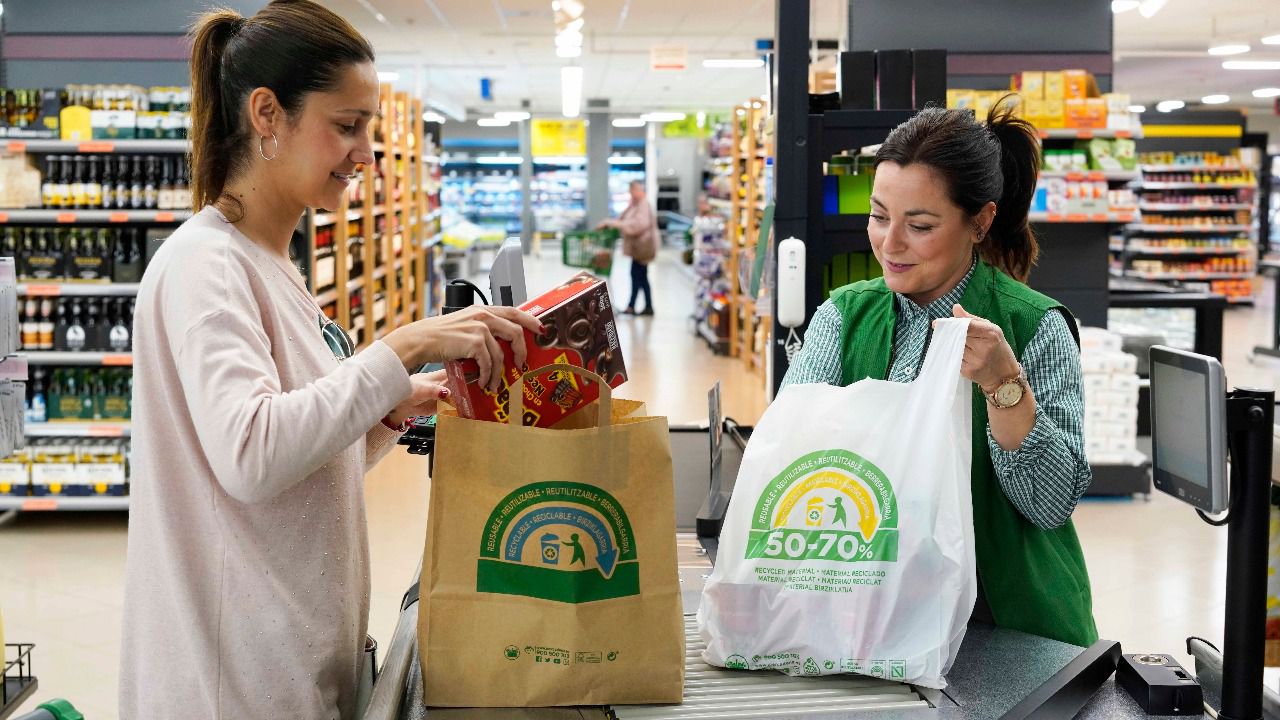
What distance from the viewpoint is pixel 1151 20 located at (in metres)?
12.0

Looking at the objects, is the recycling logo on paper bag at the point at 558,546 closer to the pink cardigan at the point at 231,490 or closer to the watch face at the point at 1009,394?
the pink cardigan at the point at 231,490

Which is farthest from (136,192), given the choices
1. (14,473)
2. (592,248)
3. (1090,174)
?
(592,248)

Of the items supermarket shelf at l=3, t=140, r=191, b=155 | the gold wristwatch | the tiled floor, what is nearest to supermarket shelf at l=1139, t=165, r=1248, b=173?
the tiled floor

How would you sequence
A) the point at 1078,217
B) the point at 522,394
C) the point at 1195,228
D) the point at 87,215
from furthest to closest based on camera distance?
the point at 1195,228 < the point at 1078,217 < the point at 87,215 < the point at 522,394

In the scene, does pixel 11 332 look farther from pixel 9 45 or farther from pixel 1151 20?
pixel 1151 20

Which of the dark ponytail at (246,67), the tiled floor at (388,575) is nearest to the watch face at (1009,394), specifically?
the dark ponytail at (246,67)

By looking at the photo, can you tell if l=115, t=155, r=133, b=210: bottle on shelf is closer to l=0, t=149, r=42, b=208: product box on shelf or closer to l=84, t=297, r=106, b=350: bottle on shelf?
l=0, t=149, r=42, b=208: product box on shelf

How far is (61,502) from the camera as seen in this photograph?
595 centimetres

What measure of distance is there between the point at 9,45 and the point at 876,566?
7.90 m

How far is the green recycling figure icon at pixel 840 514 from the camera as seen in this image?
1468 millimetres

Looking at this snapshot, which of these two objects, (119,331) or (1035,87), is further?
(1035,87)

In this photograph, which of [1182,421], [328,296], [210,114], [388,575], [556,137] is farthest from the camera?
[556,137]

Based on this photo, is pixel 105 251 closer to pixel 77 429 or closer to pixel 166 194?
pixel 166 194

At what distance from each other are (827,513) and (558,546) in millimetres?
342
